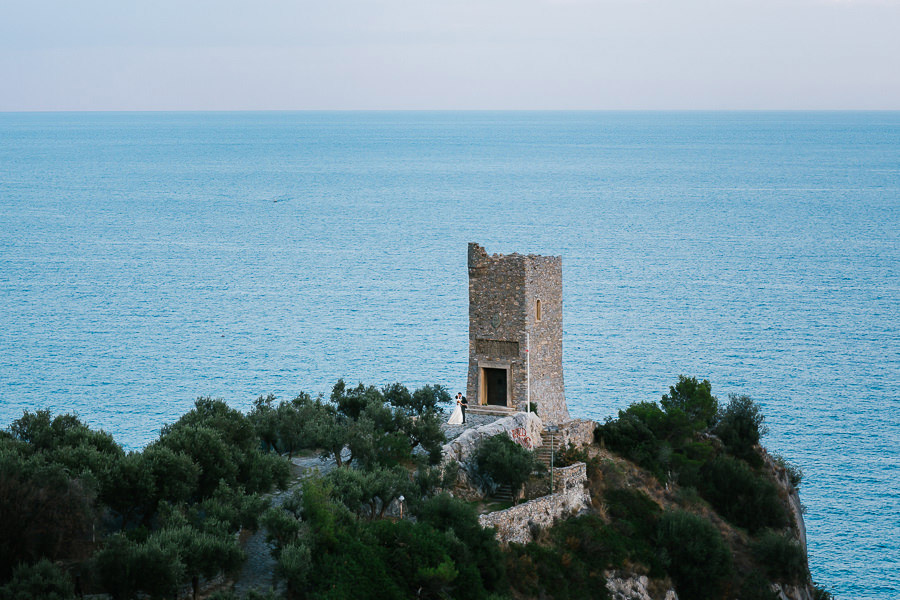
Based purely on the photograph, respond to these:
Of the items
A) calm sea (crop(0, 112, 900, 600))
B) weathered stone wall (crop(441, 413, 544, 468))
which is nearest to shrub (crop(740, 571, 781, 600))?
weathered stone wall (crop(441, 413, 544, 468))

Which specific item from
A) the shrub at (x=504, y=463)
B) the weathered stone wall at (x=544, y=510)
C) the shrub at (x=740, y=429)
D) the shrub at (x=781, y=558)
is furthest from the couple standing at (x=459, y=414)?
the shrub at (x=740, y=429)

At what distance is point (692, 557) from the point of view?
35.0 meters

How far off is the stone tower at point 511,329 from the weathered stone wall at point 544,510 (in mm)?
5680

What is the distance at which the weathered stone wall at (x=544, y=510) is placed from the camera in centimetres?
3144

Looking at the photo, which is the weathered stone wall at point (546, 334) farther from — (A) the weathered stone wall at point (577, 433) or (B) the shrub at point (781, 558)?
(B) the shrub at point (781, 558)

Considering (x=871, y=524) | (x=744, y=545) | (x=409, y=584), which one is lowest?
(x=871, y=524)

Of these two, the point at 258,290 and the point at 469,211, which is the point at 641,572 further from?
the point at 469,211

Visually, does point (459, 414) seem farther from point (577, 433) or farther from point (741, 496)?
point (741, 496)

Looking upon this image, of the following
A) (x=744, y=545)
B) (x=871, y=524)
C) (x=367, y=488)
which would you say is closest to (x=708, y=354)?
(x=871, y=524)

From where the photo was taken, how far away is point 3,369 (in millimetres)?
75375

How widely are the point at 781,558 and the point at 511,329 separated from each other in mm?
12415

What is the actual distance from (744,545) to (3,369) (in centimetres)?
5540

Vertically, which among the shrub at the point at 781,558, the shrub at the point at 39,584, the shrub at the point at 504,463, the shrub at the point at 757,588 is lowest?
the shrub at the point at 757,588

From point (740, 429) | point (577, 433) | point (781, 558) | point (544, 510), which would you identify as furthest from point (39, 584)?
point (740, 429)
